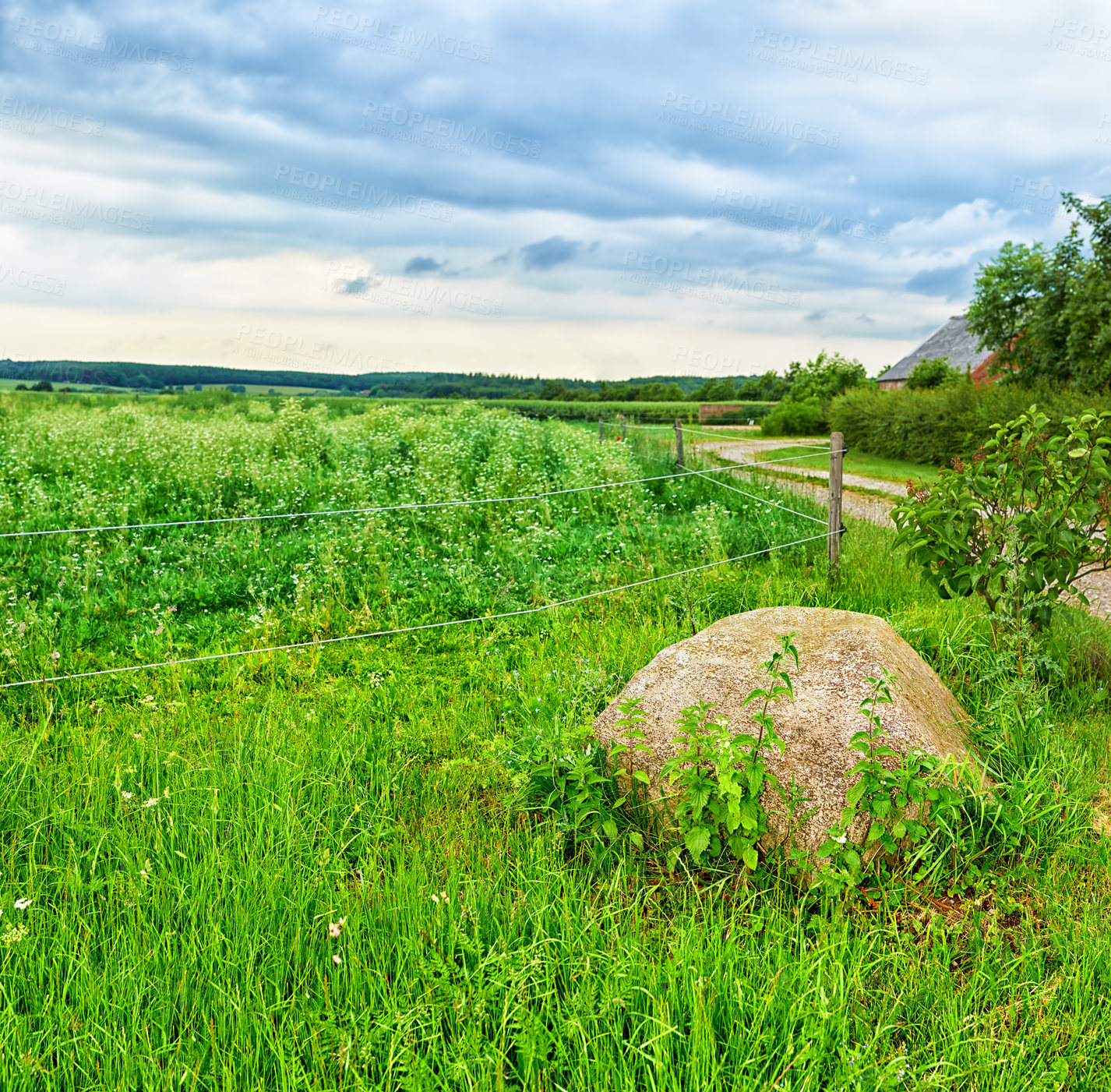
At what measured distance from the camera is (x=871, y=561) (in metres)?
7.45

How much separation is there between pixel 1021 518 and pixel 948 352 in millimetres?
48400

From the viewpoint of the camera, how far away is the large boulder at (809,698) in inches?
131

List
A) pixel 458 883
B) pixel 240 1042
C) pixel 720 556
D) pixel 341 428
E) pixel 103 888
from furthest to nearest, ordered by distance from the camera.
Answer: pixel 341 428, pixel 720 556, pixel 103 888, pixel 458 883, pixel 240 1042

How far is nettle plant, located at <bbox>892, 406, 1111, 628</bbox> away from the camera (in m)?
4.82

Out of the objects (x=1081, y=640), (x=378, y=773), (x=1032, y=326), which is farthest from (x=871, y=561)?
(x=1032, y=326)

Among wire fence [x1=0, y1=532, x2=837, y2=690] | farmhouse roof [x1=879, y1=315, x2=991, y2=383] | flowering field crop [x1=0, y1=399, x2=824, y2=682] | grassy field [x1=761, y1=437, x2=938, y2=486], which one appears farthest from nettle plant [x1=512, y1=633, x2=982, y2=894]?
farmhouse roof [x1=879, y1=315, x2=991, y2=383]

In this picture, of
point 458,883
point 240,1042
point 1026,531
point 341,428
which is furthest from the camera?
point 341,428

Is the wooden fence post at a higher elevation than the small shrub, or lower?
lower

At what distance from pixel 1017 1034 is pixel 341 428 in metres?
15.0

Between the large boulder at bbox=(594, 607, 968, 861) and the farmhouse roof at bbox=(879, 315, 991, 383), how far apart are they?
4452 centimetres

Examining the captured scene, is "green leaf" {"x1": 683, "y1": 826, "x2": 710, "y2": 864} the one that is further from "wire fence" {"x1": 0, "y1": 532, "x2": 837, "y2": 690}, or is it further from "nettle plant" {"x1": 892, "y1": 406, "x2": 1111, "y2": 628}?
"wire fence" {"x1": 0, "y1": 532, "x2": 837, "y2": 690}

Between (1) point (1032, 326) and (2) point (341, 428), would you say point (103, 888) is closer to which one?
(2) point (341, 428)

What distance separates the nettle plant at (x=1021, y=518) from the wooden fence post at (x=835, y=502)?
2065mm

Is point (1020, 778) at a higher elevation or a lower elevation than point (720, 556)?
lower
